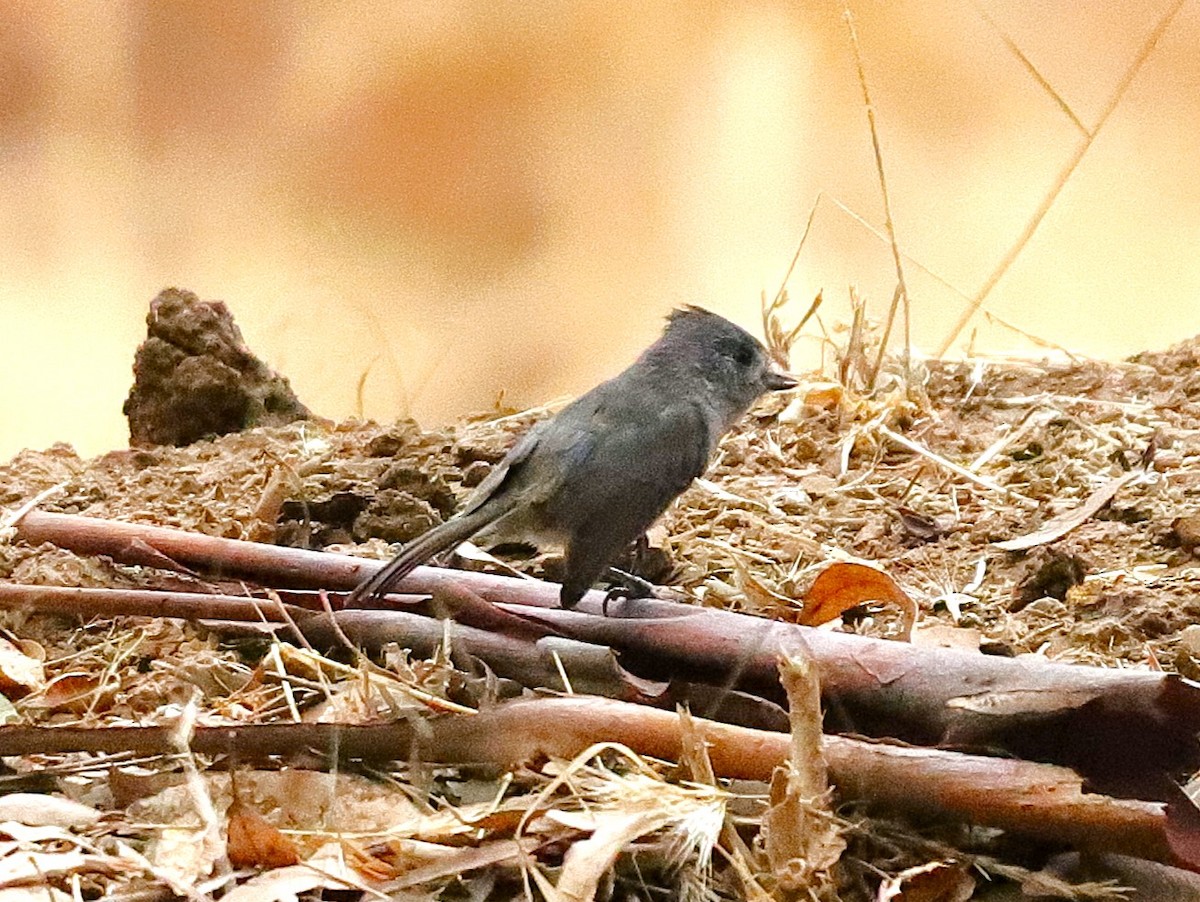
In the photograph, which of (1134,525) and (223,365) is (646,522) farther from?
(223,365)

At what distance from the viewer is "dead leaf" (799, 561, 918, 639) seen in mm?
1859

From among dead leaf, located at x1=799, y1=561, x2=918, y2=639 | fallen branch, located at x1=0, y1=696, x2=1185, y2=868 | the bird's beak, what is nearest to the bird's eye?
the bird's beak

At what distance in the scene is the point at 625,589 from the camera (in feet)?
6.66

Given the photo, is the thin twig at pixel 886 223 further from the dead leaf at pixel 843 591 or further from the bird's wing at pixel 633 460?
the dead leaf at pixel 843 591

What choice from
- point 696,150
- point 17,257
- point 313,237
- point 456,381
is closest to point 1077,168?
point 696,150

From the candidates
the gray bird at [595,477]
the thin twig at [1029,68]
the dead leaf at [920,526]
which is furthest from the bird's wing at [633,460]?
the thin twig at [1029,68]

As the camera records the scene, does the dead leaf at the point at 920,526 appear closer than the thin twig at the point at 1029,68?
Yes

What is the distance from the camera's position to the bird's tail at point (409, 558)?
5.83ft

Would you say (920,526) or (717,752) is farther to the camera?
(920,526)

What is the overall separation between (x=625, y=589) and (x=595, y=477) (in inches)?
8.4

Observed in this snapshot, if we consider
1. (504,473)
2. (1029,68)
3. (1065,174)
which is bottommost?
(504,473)

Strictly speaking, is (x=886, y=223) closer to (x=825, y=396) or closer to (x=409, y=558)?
(x=825, y=396)

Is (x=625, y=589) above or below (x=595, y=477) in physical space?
below

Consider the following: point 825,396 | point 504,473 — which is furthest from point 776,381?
point 825,396
